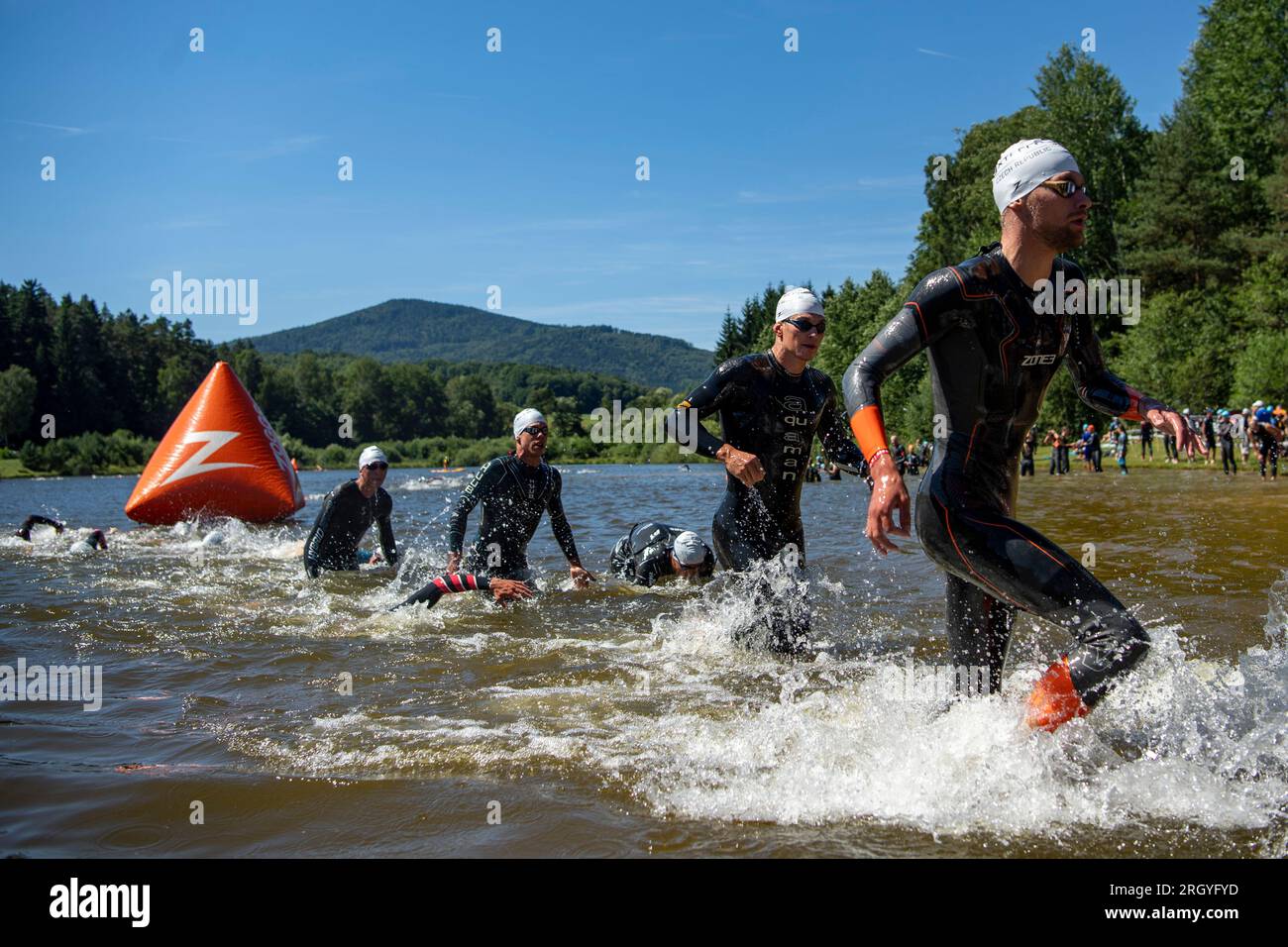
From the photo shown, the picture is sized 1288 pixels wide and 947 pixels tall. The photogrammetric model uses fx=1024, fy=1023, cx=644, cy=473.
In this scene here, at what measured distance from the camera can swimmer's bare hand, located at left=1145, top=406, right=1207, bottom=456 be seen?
364 centimetres

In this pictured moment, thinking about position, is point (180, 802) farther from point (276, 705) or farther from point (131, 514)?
point (131, 514)

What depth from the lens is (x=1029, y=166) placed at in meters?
3.60

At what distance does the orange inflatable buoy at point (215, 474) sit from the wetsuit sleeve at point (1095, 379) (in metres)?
16.1

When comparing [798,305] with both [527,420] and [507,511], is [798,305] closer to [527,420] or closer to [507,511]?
[527,420]

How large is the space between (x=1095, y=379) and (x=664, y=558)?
619 cm

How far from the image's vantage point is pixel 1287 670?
402 cm

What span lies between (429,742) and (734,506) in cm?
223

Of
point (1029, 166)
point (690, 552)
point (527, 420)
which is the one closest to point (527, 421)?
point (527, 420)

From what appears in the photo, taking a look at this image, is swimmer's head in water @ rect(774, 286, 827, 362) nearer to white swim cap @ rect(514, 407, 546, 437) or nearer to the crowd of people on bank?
white swim cap @ rect(514, 407, 546, 437)

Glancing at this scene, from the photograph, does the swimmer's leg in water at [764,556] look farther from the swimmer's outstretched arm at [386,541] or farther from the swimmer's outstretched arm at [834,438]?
the swimmer's outstretched arm at [386,541]

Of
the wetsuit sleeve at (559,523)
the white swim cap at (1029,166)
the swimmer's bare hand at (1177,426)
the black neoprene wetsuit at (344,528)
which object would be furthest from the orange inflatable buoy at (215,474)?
the swimmer's bare hand at (1177,426)

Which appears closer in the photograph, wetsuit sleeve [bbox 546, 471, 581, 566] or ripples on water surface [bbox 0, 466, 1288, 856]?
ripples on water surface [bbox 0, 466, 1288, 856]

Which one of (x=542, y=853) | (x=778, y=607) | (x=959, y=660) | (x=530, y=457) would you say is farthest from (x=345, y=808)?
(x=530, y=457)

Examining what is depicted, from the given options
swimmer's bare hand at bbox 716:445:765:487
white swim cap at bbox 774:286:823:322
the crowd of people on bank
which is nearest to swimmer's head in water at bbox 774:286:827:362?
white swim cap at bbox 774:286:823:322
